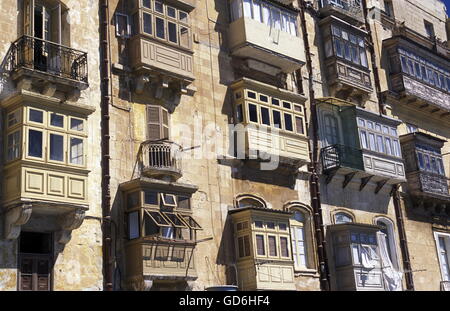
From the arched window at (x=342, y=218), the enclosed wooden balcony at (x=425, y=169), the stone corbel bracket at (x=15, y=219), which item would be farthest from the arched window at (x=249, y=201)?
the enclosed wooden balcony at (x=425, y=169)

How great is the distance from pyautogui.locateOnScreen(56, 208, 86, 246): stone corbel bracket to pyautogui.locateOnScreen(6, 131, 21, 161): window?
2162mm

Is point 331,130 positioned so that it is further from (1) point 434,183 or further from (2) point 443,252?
(2) point 443,252

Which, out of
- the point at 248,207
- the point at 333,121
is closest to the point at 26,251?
the point at 248,207

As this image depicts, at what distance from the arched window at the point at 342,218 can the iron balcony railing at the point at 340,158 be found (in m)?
1.96

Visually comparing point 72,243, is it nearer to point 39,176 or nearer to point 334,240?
point 39,176

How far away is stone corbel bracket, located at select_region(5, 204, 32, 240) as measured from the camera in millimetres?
17766

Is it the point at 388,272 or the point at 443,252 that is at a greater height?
the point at 443,252

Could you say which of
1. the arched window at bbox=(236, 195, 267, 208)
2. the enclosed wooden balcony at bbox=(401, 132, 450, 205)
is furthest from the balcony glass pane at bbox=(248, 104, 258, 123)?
the enclosed wooden balcony at bbox=(401, 132, 450, 205)

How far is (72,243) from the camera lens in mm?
19469

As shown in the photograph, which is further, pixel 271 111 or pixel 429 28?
pixel 429 28

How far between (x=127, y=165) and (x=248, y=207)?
4.63 m

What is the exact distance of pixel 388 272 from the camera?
2792 centimetres

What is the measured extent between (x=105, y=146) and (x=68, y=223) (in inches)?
119

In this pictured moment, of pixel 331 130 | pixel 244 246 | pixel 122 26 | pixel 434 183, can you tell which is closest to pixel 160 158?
pixel 244 246
